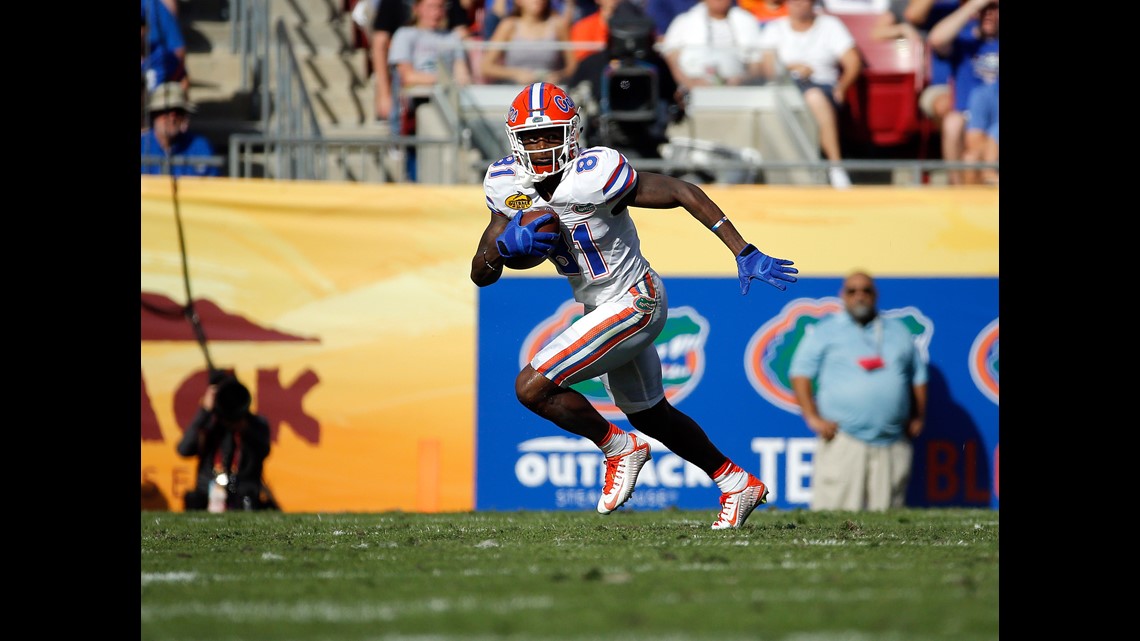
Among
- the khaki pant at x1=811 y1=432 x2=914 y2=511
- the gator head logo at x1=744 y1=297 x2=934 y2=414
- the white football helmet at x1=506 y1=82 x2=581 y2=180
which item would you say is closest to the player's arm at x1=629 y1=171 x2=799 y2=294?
the white football helmet at x1=506 y1=82 x2=581 y2=180

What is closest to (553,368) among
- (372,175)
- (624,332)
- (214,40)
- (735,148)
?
(624,332)

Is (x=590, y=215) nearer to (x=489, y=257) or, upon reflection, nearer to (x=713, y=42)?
(x=489, y=257)

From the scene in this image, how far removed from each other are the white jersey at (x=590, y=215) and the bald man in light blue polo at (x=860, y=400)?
347 cm

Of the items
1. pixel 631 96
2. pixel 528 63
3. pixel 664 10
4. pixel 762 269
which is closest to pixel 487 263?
pixel 762 269

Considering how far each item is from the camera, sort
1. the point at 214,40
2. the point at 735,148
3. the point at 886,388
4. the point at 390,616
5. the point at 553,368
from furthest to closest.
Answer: the point at 214,40
the point at 735,148
the point at 886,388
the point at 553,368
the point at 390,616

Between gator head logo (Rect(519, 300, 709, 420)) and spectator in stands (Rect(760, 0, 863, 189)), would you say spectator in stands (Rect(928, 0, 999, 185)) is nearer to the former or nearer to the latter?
spectator in stands (Rect(760, 0, 863, 189))

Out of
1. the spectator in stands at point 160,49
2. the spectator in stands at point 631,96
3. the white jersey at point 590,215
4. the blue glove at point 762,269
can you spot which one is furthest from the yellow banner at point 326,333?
the blue glove at point 762,269

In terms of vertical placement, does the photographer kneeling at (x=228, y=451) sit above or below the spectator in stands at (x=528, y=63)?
below

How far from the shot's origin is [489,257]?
20.3 feet

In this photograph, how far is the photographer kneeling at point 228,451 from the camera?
898 cm

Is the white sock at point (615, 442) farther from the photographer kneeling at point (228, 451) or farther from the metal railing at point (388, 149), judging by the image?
the metal railing at point (388, 149)

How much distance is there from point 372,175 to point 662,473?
4.02 metres

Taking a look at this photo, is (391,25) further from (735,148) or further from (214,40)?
(735,148)

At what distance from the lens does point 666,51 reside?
11.5 metres
